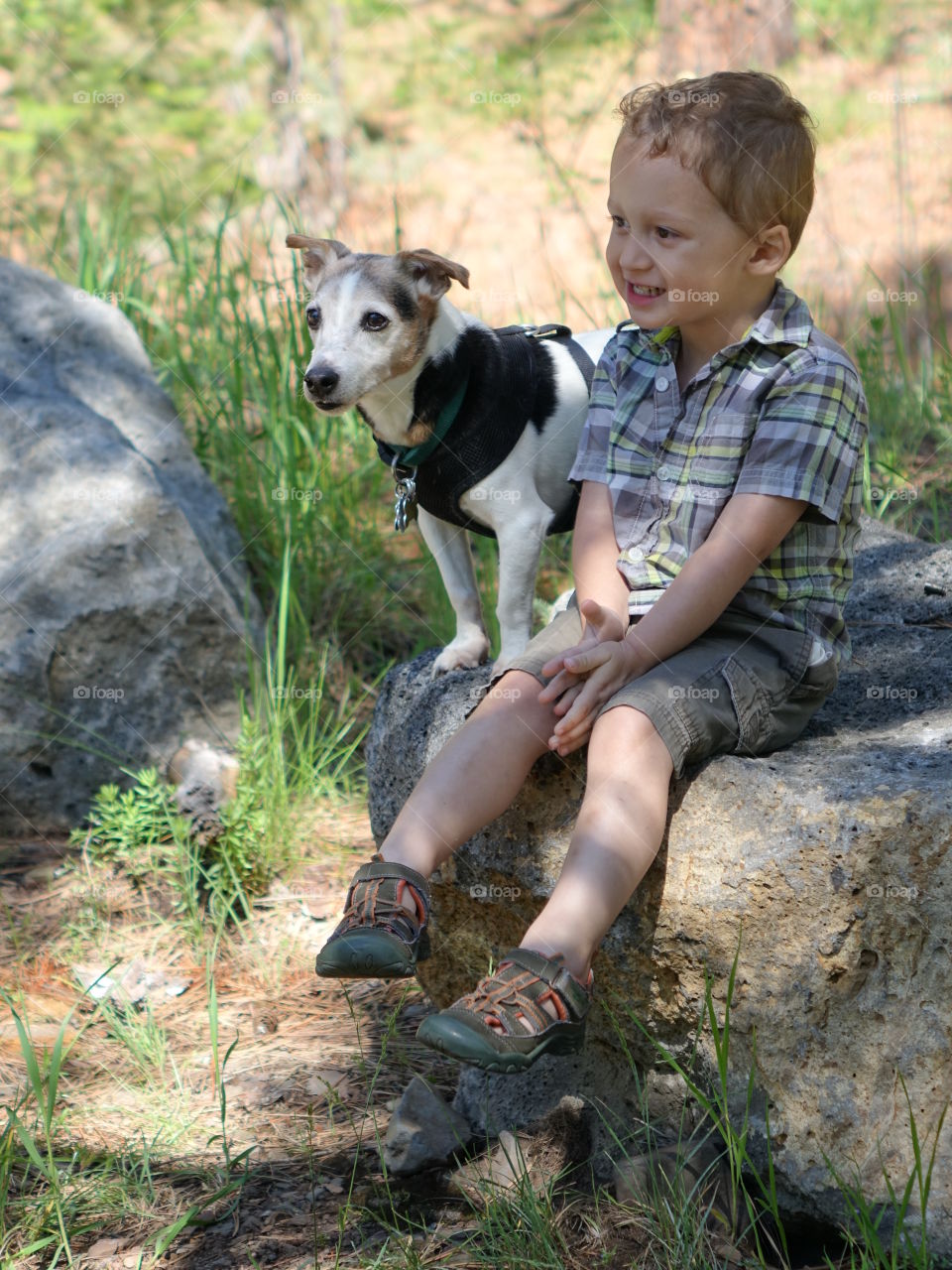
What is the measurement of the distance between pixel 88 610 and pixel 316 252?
144cm

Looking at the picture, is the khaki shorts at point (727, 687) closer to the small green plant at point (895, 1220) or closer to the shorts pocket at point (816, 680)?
the shorts pocket at point (816, 680)

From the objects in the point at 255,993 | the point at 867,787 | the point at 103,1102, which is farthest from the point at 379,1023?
the point at 867,787

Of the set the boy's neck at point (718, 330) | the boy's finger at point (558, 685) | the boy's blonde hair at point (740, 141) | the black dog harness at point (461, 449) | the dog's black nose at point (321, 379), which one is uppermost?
the boy's blonde hair at point (740, 141)

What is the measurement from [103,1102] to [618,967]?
120 centimetres

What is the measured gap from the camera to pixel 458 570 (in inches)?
115

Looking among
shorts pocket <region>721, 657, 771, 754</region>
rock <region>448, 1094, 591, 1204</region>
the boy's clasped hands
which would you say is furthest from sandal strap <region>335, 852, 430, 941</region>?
shorts pocket <region>721, 657, 771, 754</region>

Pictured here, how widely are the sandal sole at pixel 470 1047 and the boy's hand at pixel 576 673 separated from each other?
0.54m

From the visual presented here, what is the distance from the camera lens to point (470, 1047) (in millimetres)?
1816

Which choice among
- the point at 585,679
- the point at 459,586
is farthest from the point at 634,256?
the point at 459,586

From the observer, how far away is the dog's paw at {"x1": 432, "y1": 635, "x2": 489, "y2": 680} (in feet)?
9.16

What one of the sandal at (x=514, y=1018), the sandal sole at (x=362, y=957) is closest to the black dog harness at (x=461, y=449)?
the sandal sole at (x=362, y=957)

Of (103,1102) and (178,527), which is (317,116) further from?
(103,1102)

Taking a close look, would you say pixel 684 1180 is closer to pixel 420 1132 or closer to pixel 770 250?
pixel 420 1132

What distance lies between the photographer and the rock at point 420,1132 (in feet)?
7.42
